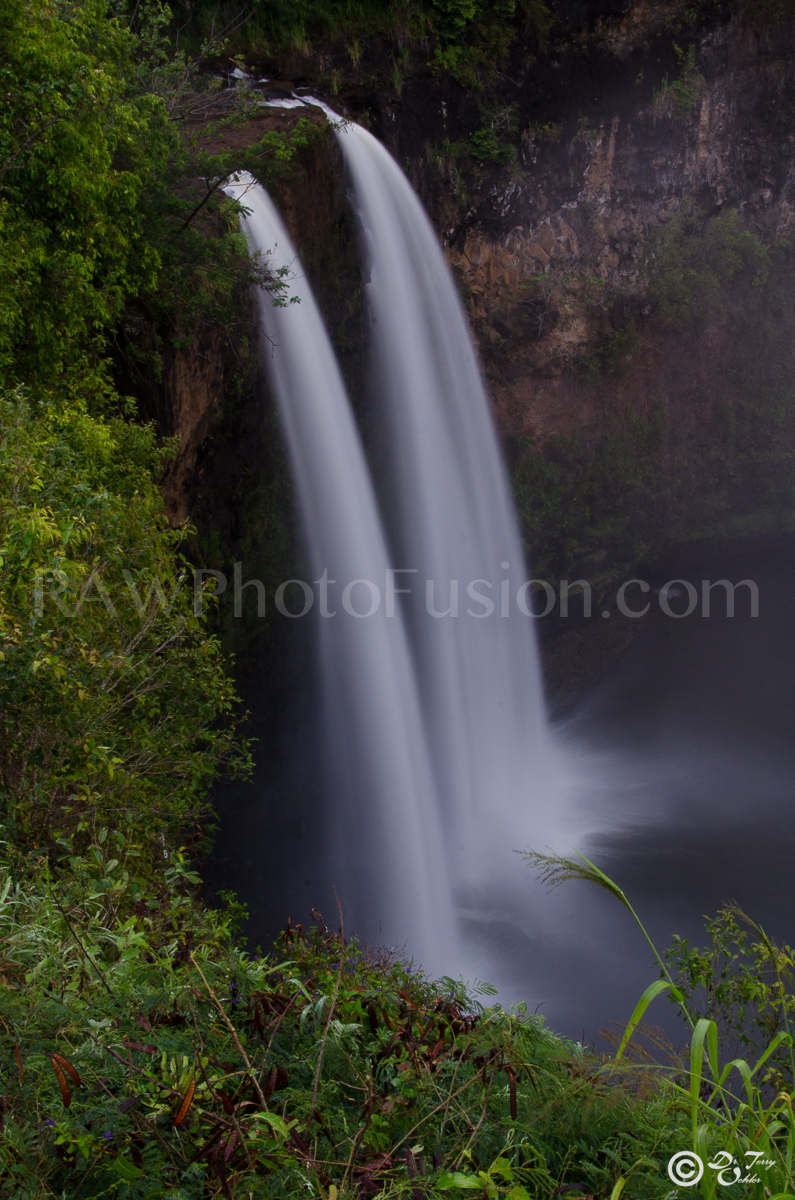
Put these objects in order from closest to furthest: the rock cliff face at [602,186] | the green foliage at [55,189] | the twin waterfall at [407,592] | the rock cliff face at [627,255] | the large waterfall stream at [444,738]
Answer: the green foliage at [55,189] → the large waterfall stream at [444,738] → the twin waterfall at [407,592] → the rock cliff face at [627,255] → the rock cliff face at [602,186]

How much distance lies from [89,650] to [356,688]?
7.16 metres

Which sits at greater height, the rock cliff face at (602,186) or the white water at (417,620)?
the rock cliff face at (602,186)

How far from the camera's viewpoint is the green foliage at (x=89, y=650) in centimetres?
371

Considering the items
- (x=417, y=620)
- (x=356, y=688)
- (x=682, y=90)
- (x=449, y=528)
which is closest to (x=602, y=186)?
(x=682, y=90)

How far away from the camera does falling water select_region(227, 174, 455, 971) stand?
10203mm

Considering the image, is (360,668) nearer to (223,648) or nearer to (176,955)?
(223,648)

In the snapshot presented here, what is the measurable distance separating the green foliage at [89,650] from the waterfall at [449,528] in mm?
6983

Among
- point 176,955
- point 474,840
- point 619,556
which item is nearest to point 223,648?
point 474,840

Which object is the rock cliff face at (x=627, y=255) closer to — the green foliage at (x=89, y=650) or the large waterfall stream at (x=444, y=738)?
the large waterfall stream at (x=444, y=738)

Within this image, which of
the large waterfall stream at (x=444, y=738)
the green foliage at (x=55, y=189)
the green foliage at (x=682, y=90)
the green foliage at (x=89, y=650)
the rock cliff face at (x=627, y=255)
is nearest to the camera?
the green foliage at (x=89, y=650)

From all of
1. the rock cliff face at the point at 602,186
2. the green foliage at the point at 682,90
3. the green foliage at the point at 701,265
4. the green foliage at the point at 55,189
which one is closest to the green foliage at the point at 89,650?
the green foliage at the point at 55,189

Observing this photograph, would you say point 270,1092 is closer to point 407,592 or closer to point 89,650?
point 89,650

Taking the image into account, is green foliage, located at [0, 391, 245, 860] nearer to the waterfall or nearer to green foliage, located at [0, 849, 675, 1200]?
green foliage, located at [0, 849, 675, 1200]

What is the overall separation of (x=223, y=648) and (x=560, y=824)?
232 inches
